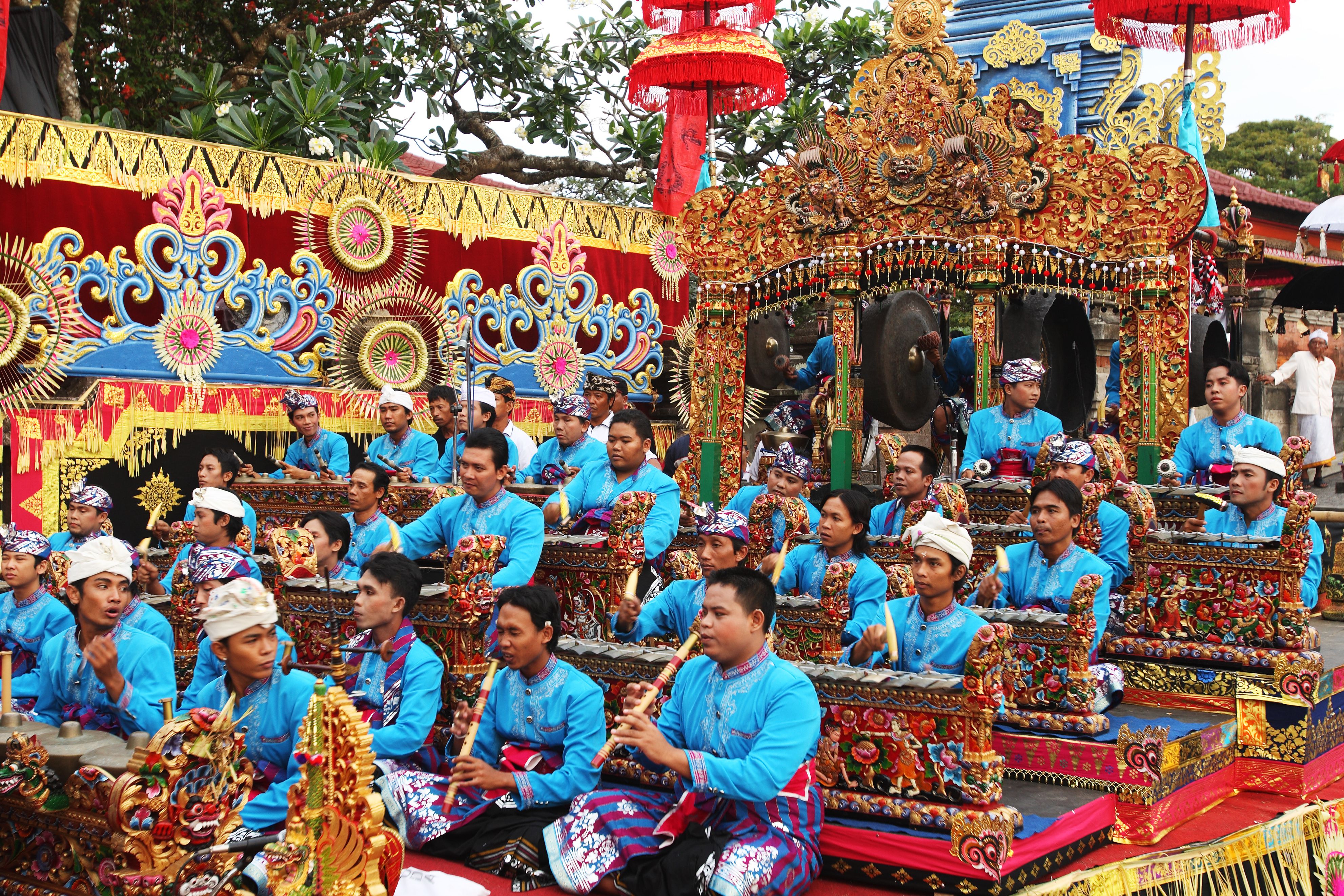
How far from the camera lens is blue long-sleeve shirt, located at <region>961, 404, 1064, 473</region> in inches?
289

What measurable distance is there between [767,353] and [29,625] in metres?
6.14

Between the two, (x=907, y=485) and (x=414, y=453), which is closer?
(x=907, y=485)

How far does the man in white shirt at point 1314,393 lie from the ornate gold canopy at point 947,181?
14.3 ft

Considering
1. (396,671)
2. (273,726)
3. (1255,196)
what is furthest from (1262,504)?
(1255,196)

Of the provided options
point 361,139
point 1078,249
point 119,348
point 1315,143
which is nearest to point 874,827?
point 1078,249

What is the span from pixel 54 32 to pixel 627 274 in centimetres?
513

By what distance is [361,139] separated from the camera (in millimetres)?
11070

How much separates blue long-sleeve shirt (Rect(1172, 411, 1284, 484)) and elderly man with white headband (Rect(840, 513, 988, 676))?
10.5 feet

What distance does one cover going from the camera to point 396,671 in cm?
455

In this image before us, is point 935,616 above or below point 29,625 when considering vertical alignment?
above

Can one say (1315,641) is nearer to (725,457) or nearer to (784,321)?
(725,457)

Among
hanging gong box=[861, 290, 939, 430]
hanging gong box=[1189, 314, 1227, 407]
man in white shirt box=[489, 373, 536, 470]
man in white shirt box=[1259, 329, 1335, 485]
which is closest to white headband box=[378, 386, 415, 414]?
man in white shirt box=[489, 373, 536, 470]

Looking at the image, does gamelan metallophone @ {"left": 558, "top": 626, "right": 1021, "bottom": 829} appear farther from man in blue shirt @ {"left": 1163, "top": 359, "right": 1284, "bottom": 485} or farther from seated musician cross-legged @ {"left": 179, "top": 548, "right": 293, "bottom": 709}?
man in blue shirt @ {"left": 1163, "top": 359, "right": 1284, "bottom": 485}

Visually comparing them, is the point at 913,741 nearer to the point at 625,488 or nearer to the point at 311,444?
the point at 625,488
